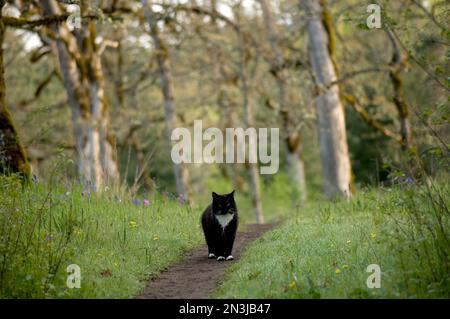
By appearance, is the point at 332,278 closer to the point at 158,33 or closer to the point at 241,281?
the point at 241,281

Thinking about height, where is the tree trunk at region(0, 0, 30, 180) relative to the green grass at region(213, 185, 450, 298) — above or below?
above

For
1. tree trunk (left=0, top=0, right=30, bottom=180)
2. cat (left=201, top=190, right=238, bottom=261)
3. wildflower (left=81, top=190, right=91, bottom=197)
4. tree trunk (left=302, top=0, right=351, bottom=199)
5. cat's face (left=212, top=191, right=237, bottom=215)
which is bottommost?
cat (left=201, top=190, right=238, bottom=261)

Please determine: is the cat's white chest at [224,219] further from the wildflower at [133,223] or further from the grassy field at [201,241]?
the wildflower at [133,223]

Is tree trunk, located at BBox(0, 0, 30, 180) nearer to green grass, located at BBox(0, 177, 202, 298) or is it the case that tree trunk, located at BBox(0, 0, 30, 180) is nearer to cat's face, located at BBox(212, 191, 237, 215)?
green grass, located at BBox(0, 177, 202, 298)

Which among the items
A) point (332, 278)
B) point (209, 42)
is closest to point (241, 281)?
point (332, 278)

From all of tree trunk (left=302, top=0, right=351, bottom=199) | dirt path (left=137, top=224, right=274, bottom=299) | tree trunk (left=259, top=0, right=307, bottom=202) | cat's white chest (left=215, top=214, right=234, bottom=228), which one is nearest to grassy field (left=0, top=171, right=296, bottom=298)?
dirt path (left=137, top=224, right=274, bottom=299)

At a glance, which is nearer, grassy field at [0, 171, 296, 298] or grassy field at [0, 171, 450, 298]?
grassy field at [0, 171, 450, 298]

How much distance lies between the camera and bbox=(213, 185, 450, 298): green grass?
758 cm

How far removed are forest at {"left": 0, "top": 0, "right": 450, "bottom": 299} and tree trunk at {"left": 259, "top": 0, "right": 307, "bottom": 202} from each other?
0.30 feet

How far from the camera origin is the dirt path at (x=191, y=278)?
8.56 meters

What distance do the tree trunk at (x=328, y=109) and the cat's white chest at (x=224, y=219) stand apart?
1001 cm

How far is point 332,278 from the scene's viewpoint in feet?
26.7

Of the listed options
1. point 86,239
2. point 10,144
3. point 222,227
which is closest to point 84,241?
point 86,239
